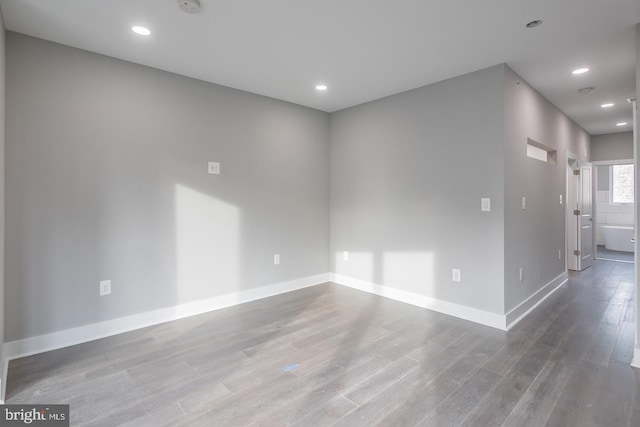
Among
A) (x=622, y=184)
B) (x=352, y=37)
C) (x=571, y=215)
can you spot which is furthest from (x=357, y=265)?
(x=622, y=184)

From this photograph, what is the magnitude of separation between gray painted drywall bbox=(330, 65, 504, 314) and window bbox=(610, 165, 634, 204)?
7.99m

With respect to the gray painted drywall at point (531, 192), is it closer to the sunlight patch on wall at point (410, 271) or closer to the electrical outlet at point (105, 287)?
the sunlight patch on wall at point (410, 271)

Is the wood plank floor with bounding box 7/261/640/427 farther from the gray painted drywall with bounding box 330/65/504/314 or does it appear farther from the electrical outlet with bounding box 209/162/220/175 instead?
the electrical outlet with bounding box 209/162/220/175

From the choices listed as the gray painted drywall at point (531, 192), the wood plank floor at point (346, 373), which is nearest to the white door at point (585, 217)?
the gray painted drywall at point (531, 192)

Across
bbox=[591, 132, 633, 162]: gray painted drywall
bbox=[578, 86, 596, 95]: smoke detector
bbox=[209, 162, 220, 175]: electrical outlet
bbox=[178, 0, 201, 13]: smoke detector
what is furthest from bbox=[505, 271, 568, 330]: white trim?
bbox=[178, 0, 201, 13]: smoke detector

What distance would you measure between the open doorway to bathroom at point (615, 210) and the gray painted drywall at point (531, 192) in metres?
4.61

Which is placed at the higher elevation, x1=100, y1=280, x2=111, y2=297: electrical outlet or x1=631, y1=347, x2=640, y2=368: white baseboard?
x1=100, y1=280, x2=111, y2=297: electrical outlet

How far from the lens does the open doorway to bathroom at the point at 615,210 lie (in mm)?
7660

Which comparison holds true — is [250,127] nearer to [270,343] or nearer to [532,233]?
[270,343]

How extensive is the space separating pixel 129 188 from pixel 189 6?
1.68 metres

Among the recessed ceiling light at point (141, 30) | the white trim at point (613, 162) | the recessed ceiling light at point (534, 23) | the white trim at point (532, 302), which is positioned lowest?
the white trim at point (532, 302)

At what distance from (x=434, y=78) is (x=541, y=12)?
4.01 ft

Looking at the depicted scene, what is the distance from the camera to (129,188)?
297 cm

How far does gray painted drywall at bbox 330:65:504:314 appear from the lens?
3125 millimetres
